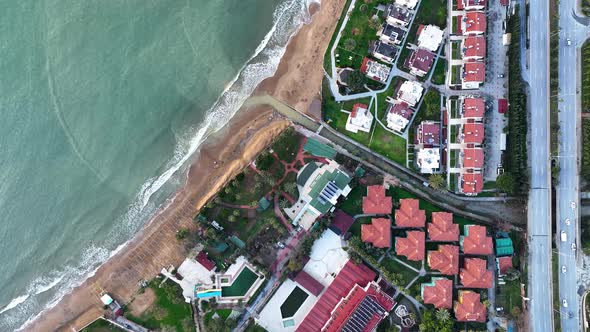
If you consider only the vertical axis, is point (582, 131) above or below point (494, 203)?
above

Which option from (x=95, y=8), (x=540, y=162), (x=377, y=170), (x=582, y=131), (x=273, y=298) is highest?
(x=582, y=131)

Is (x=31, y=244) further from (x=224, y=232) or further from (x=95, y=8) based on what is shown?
(x=95, y=8)

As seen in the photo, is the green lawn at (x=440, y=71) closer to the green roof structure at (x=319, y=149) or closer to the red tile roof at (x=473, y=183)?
the red tile roof at (x=473, y=183)

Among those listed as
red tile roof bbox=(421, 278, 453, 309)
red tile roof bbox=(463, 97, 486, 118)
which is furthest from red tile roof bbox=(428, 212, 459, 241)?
red tile roof bbox=(463, 97, 486, 118)

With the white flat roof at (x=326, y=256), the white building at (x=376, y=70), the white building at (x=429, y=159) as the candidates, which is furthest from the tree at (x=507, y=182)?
the white flat roof at (x=326, y=256)

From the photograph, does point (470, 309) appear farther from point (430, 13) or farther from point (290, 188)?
point (430, 13)

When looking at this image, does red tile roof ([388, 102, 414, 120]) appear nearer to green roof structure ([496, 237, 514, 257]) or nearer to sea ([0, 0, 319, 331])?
sea ([0, 0, 319, 331])

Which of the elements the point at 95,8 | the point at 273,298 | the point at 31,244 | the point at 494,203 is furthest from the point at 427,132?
the point at 31,244
